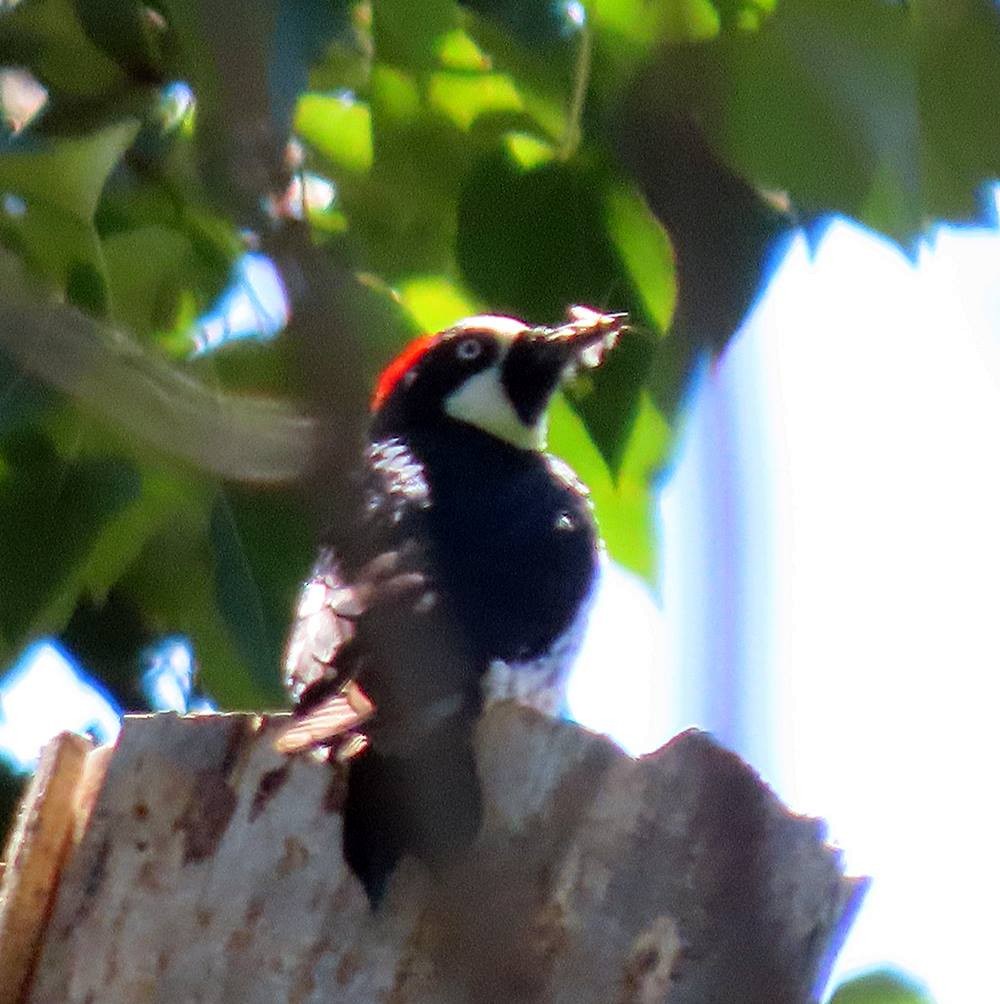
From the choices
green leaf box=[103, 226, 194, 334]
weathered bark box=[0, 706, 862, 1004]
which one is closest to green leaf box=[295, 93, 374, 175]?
green leaf box=[103, 226, 194, 334]

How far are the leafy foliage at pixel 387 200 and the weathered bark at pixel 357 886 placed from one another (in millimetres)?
282

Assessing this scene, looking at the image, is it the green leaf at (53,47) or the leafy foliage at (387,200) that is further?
the green leaf at (53,47)

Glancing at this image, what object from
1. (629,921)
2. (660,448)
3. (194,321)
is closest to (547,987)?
(629,921)

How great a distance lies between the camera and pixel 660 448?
5.74ft

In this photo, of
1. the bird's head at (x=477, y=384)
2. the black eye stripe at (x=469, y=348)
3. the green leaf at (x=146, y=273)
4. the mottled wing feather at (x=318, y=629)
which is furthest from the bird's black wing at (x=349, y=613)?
the black eye stripe at (x=469, y=348)

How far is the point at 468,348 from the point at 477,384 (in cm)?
8

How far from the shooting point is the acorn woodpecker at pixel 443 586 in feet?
3.76

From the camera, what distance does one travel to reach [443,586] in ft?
6.87

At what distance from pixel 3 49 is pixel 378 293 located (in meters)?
0.62

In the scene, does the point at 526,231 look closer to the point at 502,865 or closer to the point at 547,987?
the point at 547,987

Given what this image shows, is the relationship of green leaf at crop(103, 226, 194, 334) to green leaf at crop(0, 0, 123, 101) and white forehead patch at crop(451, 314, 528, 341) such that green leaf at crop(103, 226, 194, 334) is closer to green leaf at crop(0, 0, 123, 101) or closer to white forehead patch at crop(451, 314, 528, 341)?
green leaf at crop(0, 0, 123, 101)

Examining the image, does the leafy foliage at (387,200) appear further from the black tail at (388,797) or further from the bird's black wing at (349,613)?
the black tail at (388,797)

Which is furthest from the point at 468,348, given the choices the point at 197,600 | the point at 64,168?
the point at 64,168

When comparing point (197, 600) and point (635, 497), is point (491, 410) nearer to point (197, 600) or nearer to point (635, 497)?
point (197, 600)
